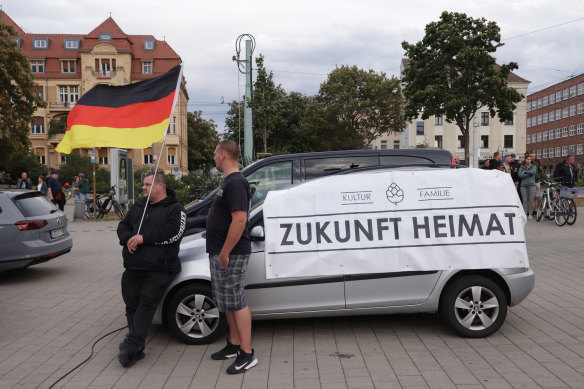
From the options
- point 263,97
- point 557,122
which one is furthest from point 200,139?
point 263,97

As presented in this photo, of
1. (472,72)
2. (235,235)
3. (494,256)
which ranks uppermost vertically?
(472,72)

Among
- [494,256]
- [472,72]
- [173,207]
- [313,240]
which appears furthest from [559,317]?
[472,72]

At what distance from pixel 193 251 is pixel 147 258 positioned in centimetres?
65

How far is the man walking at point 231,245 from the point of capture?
415 cm

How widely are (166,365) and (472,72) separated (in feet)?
110

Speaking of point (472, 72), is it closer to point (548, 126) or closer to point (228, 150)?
point (228, 150)

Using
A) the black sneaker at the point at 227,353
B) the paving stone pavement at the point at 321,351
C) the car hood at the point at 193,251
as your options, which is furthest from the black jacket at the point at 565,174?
the black sneaker at the point at 227,353

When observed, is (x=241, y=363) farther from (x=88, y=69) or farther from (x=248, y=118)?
(x=88, y=69)

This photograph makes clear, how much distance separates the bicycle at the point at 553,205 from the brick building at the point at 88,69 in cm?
5298

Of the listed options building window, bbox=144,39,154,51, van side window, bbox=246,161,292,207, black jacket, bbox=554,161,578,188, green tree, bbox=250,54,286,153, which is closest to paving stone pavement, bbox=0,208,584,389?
van side window, bbox=246,161,292,207

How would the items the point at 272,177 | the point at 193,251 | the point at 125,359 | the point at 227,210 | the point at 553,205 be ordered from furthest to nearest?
the point at 553,205 → the point at 272,177 → the point at 193,251 → the point at 125,359 → the point at 227,210

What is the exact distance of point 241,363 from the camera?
4.35 m

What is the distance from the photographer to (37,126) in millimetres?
66438

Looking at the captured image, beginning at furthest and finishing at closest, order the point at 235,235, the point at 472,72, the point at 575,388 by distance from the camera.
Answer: the point at 472,72
the point at 235,235
the point at 575,388
